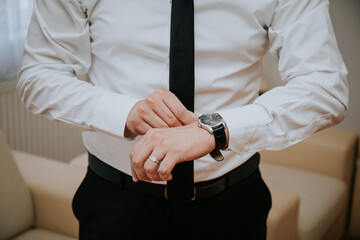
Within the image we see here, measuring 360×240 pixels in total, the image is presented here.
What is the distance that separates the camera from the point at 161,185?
1.15 meters

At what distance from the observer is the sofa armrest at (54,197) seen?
1.91 m

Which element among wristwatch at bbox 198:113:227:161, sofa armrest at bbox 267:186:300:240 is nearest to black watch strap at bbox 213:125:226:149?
wristwatch at bbox 198:113:227:161

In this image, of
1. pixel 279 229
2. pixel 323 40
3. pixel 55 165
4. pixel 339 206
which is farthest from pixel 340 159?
pixel 323 40

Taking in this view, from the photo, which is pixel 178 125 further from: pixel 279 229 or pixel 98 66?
pixel 279 229

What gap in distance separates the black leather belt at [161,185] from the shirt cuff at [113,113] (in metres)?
0.16

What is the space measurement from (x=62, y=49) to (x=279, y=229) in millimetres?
1239

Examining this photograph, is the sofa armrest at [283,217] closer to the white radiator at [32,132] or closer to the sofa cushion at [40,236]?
the sofa cushion at [40,236]

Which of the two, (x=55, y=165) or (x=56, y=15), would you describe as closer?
(x=56, y=15)

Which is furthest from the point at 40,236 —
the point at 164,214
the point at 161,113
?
the point at 161,113

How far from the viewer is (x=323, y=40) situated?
3.51 ft

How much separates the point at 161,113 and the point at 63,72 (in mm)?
332

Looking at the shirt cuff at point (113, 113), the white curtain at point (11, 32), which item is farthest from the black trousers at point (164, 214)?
the white curtain at point (11, 32)

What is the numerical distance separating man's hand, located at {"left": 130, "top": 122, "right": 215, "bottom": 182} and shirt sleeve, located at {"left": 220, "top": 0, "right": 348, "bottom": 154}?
4.0 inches

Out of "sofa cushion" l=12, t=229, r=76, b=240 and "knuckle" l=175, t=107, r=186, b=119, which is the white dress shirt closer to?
"knuckle" l=175, t=107, r=186, b=119
